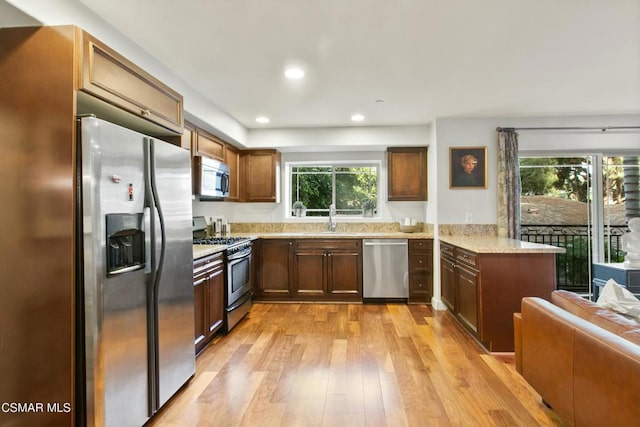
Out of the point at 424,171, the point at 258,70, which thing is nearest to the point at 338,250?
the point at 424,171

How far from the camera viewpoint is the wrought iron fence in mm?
4229

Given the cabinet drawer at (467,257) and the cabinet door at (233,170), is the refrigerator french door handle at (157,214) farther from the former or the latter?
the cabinet drawer at (467,257)

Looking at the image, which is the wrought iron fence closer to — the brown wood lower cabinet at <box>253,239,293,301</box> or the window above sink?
the window above sink

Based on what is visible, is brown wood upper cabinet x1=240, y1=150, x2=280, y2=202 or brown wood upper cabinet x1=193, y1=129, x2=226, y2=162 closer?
brown wood upper cabinet x1=193, y1=129, x2=226, y2=162

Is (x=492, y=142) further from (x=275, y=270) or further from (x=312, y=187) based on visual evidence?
(x=275, y=270)

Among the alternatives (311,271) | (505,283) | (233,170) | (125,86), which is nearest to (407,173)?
(311,271)

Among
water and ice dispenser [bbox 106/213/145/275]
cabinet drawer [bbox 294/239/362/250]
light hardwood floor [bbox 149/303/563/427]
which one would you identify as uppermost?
water and ice dispenser [bbox 106/213/145/275]

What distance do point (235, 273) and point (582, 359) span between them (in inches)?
118

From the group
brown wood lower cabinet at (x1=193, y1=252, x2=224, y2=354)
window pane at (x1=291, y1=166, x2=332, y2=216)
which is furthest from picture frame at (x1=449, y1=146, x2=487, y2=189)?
brown wood lower cabinet at (x1=193, y1=252, x2=224, y2=354)

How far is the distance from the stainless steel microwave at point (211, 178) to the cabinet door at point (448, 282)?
9.17ft

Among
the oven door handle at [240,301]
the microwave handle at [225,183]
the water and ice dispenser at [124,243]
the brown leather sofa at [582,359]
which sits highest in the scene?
the microwave handle at [225,183]

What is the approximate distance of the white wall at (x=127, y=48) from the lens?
1670 mm

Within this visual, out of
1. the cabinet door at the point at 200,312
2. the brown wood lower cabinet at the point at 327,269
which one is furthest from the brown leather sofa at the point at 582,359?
the brown wood lower cabinet at the point at 327,269

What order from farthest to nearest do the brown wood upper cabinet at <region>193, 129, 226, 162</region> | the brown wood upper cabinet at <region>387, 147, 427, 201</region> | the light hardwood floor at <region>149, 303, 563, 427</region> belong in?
the brown wood upper cabinet at <region>387, 147, 427, 201</region> < the brown wood upper cabinet at <region>193, 129, 226, 162</region> < the light hardwood floor at <region>149, 303, 563, 427</region>
